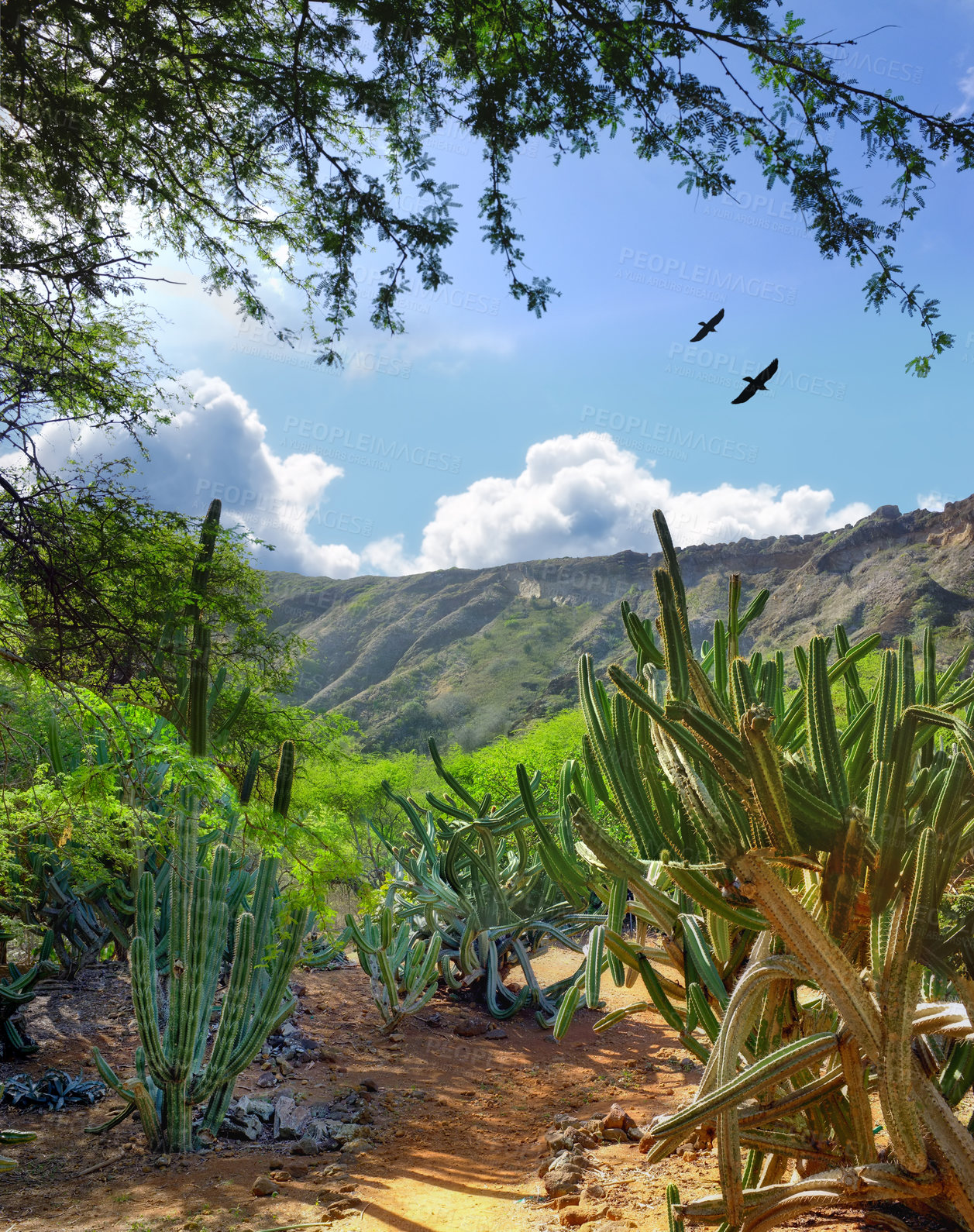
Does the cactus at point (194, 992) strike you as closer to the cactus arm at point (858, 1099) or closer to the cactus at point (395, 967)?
the cactus at point (395, 967)

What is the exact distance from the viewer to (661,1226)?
2.74 meters

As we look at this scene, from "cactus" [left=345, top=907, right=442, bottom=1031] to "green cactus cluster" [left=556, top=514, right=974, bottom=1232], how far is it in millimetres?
5752

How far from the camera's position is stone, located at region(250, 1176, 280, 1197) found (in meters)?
4.03

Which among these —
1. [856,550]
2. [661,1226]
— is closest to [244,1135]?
[661,1226]

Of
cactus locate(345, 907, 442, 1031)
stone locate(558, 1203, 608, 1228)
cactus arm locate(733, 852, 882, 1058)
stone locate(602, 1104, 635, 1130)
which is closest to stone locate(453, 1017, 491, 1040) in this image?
cactus locate(345, 907, 442, 1031)

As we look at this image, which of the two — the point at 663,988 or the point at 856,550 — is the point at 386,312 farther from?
the point at 856,550

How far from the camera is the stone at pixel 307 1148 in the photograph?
480 centimetres

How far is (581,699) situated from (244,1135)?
4.32m

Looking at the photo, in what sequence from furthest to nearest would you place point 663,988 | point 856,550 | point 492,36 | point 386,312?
point 856,550 < point 386,312 < point 492,36 < point 663,988

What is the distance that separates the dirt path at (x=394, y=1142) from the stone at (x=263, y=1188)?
0.27 ft

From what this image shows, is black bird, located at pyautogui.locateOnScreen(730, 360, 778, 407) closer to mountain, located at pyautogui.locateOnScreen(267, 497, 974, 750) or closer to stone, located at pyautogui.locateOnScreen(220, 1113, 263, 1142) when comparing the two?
stone, located at pyautogui.locateOnScreen(220, 1113, 263, 1142)

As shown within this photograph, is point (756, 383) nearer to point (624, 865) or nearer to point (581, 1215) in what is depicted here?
point (624, 865)

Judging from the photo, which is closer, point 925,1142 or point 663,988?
point 925,1142

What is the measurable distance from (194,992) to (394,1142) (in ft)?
5.60
